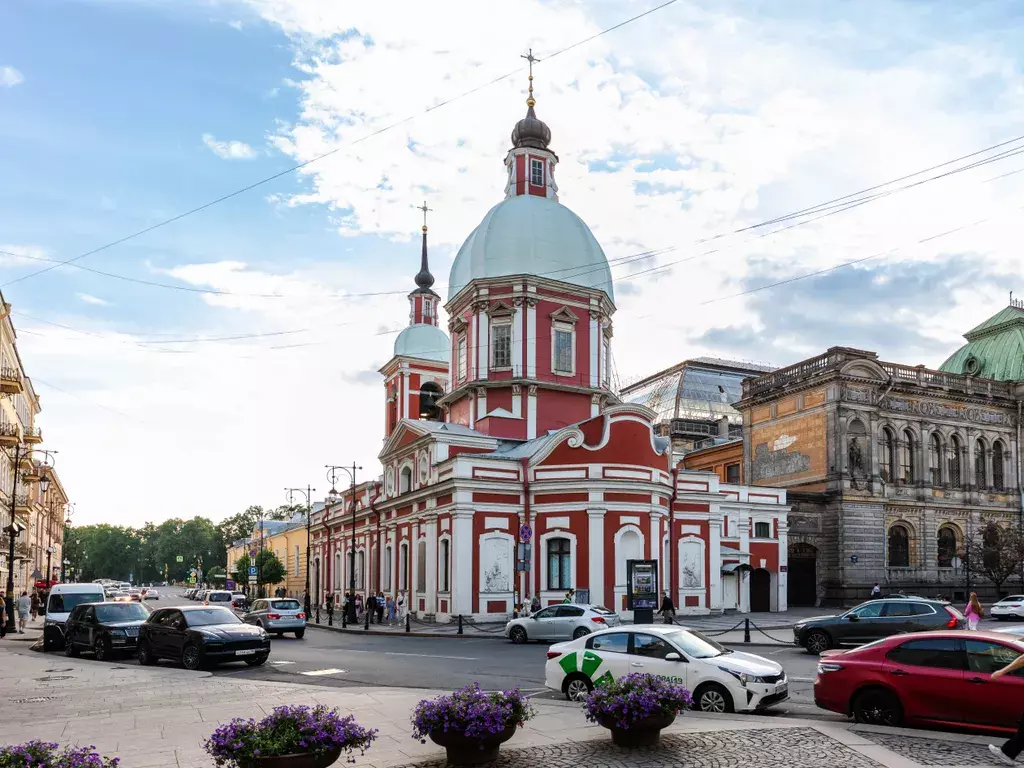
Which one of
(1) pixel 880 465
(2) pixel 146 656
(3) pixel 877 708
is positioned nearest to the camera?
(3) pixel 877 708

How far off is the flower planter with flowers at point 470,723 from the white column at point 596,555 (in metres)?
29.6

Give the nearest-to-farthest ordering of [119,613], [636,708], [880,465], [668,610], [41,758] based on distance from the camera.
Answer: [41,758] < [636,708] < [119,613] < [668,610] < [880,465]

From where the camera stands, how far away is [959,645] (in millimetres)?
12094

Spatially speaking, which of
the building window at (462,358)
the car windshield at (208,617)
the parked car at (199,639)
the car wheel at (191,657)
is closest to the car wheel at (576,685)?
the parked car at (199,639)

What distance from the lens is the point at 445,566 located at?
→ 136 feet

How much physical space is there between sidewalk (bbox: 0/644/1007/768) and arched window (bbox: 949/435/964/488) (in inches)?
1787

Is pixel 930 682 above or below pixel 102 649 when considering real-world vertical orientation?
above

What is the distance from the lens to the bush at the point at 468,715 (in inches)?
367

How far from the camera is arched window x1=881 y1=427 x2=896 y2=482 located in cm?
5091

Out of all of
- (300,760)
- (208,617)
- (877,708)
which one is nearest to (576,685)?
(877,708)

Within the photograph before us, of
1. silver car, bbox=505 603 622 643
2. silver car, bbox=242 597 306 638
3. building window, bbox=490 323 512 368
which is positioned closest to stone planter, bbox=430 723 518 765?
silver car, bbox=505 603 622 643

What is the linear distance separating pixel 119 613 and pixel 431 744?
18386 millimetres

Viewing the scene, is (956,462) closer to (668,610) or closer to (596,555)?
(596,555)

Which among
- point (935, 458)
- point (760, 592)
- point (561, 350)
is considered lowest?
point (760, 592)
